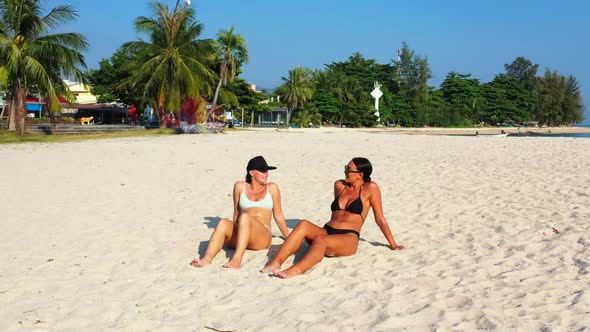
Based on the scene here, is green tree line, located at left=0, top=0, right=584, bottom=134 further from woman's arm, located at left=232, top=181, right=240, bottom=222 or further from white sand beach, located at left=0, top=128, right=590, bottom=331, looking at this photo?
woman's arm, located at left=232, top=181, right=240, bottom=222

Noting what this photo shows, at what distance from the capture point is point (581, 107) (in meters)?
92.4

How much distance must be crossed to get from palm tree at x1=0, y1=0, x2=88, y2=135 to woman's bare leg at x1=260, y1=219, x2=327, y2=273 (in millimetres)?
20701

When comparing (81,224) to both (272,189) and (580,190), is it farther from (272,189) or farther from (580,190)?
(580,190)

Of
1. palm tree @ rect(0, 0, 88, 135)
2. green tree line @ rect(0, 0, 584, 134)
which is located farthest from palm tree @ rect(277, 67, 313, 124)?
palm tree @ rect(0, 0, 88, 135)

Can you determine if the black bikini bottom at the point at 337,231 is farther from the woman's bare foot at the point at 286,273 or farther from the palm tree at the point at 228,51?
the palm tree at the point at 228,51

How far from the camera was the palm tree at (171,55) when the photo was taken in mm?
28875

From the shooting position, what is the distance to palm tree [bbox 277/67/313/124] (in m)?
55.8

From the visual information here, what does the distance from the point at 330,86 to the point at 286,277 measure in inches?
2265

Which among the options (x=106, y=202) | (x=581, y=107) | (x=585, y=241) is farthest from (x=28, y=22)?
(x=581, y=107)

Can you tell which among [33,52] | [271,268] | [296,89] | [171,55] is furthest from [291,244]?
[296,89]

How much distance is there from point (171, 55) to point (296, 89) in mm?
27511

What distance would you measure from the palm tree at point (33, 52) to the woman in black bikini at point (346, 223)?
20.6 m

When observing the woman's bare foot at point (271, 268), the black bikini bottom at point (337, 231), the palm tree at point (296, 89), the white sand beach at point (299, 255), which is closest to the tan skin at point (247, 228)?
the white sand beach at point (299, 255)

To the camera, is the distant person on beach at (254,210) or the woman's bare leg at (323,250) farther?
the distant person on beach at (254,210)
